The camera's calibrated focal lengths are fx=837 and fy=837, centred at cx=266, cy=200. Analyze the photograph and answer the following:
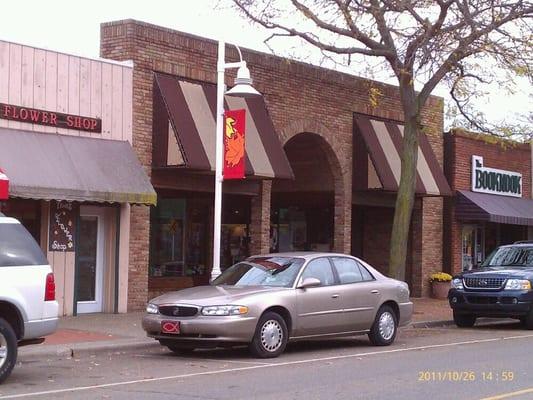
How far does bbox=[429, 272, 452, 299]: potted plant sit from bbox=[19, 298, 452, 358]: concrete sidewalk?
626 cm

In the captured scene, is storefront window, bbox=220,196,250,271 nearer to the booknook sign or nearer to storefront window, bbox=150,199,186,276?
storefront window, bbox=150,199,186,276

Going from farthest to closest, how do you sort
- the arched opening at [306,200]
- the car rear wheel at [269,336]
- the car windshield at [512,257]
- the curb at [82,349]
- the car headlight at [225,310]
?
1. the arched opening at [306,200]
2. the car windshield at [512,257]
3. the curb at [82,349]
4. the car rear wheel at [269,336]
5. the car headlight at [225,310]

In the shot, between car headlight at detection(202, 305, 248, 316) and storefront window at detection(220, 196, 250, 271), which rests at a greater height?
storefront window at detection(220, 196, 250, 271)

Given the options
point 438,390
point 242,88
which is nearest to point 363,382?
point 438,390

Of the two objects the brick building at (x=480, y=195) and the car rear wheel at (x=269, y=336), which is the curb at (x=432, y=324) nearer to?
the car rear wheel at (x=269, y=336)

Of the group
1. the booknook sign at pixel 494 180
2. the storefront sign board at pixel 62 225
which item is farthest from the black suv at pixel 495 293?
the booknook sign at pixel 494 180

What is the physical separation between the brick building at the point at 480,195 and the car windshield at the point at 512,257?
6932mm

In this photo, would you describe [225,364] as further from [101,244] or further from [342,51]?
[342,51]

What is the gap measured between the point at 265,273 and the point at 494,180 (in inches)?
666

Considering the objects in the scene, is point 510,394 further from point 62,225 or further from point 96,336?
point 62,225

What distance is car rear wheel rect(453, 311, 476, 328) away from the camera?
17.9 m

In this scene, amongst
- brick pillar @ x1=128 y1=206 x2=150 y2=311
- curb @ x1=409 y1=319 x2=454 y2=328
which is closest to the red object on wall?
brick pillar @ x1=128 y1=206 x2=150 y2=311

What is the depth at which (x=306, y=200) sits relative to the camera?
2552 centimetres

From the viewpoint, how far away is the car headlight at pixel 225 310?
448 inches
